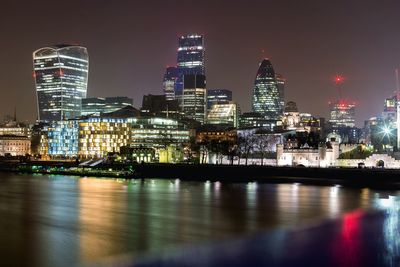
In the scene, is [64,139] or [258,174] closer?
[258,174]

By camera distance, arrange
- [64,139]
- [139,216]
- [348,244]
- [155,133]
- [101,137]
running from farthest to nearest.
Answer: [64,139], [155,133], [101,137], [139,216], [348,244]

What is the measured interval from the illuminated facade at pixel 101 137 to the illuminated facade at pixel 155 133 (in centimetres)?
285

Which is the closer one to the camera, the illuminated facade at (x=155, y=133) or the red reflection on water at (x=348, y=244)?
the red reflection on water at (x=348, y=244)

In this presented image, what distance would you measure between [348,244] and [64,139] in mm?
161718

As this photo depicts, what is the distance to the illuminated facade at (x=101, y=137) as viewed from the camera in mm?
172500

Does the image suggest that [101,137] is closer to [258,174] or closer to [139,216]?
[258,174]

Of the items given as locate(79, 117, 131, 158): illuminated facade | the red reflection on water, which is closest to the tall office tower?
locate(79, 117, 131, 158): illuminated facade

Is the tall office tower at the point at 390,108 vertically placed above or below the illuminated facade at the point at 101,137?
above

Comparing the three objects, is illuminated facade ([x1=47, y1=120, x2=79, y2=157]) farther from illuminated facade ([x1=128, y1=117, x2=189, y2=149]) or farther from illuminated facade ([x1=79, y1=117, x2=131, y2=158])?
illuminated facade ([x1=128, y1=117, x2=189, y2=149])

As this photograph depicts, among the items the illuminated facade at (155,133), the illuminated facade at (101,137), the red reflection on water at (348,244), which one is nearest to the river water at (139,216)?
the red reflection on water at (348,244)

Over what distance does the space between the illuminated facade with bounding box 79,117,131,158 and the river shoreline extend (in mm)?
47674

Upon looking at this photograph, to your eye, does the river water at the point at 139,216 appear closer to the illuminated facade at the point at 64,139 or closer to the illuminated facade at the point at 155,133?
the illuminated facade at the point at 155,133

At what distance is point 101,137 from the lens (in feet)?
569

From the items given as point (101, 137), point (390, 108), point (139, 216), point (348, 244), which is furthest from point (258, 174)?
point (390, 108)
